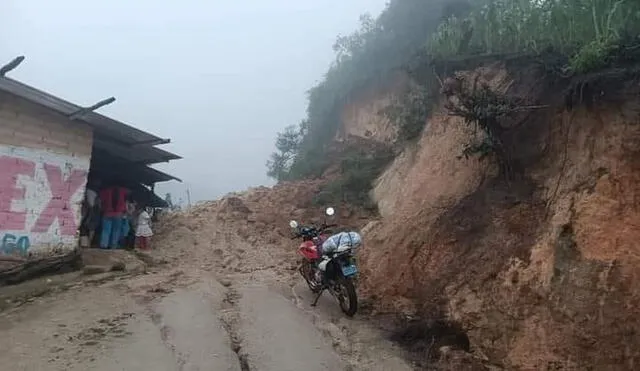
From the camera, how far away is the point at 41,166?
9688 mm

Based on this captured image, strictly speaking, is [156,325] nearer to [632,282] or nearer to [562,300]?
[562,300]

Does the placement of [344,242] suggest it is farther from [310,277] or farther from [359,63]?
[359,63]

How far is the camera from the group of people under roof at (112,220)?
1234 cm

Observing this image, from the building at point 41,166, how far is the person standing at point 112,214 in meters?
1.87

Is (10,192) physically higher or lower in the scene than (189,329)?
higher

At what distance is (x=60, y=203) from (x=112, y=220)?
9.04 ft

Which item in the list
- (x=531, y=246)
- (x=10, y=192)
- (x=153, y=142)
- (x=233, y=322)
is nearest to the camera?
(x=531, y=246)

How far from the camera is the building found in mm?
9000

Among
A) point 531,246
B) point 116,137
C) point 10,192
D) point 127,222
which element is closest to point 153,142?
point 116,137

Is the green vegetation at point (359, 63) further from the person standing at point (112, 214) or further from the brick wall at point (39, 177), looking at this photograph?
the brick wall at point (39, 177)

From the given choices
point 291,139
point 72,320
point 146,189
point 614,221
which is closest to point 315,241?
point 72,320

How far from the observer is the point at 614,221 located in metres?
5.87

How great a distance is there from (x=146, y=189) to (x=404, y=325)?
9942 mm

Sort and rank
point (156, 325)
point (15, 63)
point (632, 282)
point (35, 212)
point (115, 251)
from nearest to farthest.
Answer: point (632, 282), point (156, 325), point (15, 63), point (35, 212), point (115, 251)
